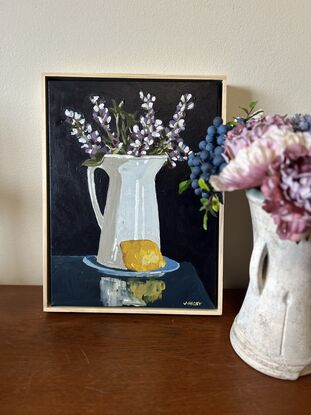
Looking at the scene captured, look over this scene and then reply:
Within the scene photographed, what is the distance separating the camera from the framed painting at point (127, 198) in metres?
0.86

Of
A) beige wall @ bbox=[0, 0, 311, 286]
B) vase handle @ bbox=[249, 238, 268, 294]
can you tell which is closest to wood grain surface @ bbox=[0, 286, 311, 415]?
vase handle @ bbox=[249, 238, 268, 294]

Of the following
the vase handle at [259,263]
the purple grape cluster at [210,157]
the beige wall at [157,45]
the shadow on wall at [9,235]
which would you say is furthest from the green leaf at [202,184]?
the shadow on wall at [9,235]

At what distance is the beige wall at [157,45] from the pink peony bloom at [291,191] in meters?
0.33

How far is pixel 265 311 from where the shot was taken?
0.73 metres

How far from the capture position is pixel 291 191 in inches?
23.4

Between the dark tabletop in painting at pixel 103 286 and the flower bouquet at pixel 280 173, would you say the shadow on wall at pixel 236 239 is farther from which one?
the flower bouquet at pixel 280 173

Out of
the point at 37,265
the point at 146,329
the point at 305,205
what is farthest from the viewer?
the point at 37,265

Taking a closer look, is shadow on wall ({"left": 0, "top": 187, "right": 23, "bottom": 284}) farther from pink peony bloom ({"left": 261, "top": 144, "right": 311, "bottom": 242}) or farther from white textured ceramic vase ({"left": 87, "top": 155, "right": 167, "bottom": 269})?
pink peony bloom ({"left": 261, "top": 144, "right": 311, "bottom": 242})

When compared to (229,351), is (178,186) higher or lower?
higher

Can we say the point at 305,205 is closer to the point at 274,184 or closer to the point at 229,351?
the point at 274,184

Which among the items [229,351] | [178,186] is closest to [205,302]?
[229,351]

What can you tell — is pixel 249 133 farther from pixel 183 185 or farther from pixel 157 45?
pixel 157 45

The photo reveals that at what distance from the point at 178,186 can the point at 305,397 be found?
414 mm
